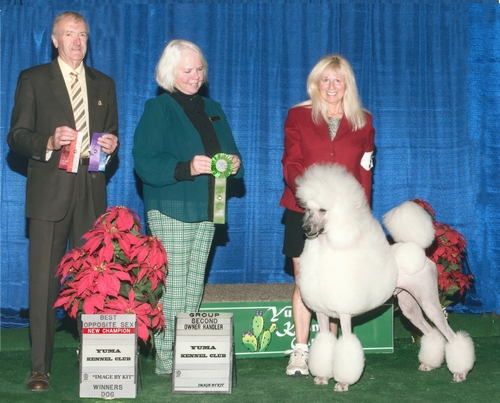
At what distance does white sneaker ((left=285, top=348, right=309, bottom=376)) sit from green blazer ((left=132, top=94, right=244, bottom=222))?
86 cm

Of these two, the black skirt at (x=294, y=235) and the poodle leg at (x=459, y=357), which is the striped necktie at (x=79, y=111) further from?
the poodle leg at (x=459, y=357)

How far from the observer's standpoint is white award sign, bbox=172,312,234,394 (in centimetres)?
332

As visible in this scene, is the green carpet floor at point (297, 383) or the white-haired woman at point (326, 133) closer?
the green carpet floor at point (297, 383)

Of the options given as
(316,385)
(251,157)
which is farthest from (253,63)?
(316,385)

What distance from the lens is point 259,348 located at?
3998mm

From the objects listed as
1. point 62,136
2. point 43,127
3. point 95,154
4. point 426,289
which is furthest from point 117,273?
point 426,289

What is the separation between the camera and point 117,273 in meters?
3.26

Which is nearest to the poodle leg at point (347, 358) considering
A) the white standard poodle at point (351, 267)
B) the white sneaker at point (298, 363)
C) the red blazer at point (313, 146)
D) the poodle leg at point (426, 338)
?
the white standard poodle at point (351, 267)

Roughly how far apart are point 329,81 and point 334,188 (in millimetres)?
649

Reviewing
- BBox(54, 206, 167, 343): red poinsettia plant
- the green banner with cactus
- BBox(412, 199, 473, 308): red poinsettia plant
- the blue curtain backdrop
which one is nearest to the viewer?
BBox(54, 206, 167, 343): red poinsettia plant

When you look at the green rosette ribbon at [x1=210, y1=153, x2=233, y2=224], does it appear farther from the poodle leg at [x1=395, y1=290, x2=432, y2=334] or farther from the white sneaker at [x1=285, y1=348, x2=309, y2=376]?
the poodle leg at [x1=395, y1=290, x2=432, y2=334]

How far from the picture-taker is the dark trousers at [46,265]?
337 cm

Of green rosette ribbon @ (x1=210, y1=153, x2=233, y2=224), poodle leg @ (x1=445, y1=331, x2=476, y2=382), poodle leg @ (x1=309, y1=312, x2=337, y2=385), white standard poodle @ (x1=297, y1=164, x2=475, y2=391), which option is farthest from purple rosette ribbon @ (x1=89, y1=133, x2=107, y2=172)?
poodle leg @ (x1=445, y1=331, x2=476, y2=382)

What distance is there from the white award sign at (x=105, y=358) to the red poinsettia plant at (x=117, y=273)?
0.06 meters
